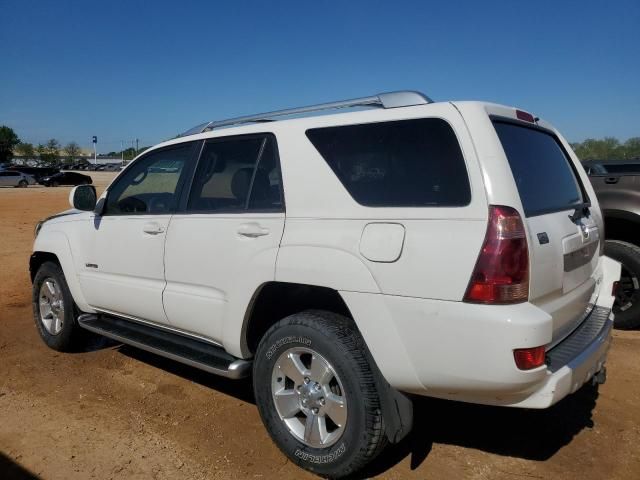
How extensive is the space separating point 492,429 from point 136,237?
277 cm

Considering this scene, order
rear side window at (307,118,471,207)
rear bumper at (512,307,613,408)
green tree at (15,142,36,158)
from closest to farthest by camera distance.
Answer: rear bumper at (512,307,613,408)
rear side window at (307,118,471,207)
green tree at (15,142,36,158)

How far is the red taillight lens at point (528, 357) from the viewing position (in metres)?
2.27

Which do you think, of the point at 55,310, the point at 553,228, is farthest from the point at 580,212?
the point at 55,310

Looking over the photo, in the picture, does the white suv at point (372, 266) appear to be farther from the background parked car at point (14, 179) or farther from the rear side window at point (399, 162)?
the background parked car at point (14, 179)

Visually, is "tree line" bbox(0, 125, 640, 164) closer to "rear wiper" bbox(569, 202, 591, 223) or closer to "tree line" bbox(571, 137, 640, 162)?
"tree line" bbox(571, 137, 640, 162)

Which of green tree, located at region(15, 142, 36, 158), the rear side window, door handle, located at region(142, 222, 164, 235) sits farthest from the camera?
green tree, located at region(15, 142, 36, 158)

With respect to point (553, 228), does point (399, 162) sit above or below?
above

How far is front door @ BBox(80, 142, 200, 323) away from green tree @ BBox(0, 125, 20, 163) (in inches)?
3520

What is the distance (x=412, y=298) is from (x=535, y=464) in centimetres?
141

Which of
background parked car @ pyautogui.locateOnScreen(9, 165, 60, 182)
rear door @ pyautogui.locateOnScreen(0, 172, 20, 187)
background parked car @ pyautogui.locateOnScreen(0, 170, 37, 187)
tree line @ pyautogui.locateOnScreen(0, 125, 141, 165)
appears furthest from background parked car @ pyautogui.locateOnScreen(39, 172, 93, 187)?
tree line @ pyautogui.locateOnScreen(0, 125, 141, 165)

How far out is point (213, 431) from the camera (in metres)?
3.44

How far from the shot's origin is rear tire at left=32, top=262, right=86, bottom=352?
471 centimetres

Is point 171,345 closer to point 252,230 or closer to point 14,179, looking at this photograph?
point 252,230

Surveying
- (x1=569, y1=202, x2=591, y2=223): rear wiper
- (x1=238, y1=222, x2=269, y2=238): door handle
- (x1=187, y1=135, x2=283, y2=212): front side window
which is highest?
(x1=187, y1=135, x2=283, y2=212): front side window
